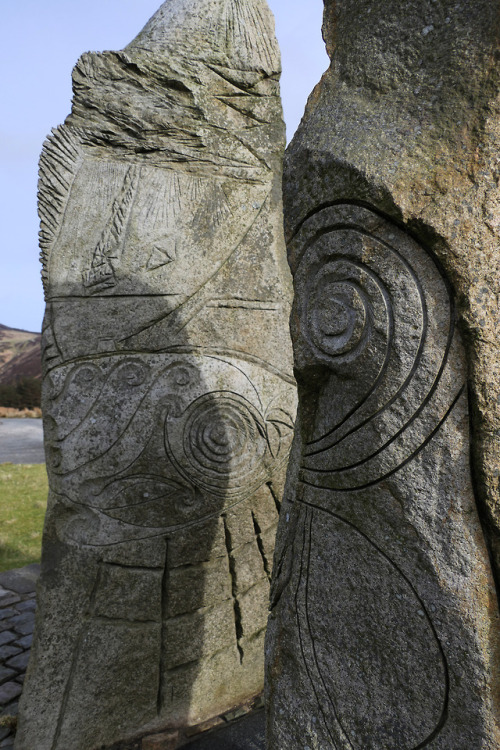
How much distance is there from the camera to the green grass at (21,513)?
5.34 meters

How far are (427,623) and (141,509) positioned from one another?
177 cm

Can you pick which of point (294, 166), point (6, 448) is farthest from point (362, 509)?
point (6, 448)

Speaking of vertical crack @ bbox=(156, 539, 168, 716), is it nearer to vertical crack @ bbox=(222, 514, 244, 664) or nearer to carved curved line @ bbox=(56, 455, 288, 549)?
carved curved line @ bbox=(56, 455, 288, 549)

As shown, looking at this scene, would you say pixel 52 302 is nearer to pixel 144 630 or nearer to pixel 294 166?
pixel 144 630

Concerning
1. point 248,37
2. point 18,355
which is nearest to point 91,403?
point 248,37

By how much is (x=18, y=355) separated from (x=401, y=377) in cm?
1966

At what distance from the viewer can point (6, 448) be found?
10328mm

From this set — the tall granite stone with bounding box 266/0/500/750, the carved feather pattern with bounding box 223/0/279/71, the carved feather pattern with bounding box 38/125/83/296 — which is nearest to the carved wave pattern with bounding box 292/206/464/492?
the tall granite stone with bounding box 266/0/500/750

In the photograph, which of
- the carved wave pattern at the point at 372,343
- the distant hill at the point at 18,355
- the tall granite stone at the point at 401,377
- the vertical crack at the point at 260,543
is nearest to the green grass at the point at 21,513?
the vertical crack at the point at 260,543

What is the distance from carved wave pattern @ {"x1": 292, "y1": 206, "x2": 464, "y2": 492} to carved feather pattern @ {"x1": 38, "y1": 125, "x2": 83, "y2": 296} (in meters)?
1.87

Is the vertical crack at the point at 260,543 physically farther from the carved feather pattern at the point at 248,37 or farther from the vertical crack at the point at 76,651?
the carved feather pattern at the point at 248,37

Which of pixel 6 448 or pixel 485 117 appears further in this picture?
pixel 6 448

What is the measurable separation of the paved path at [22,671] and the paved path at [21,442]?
459cm

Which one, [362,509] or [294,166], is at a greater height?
[294,166]
